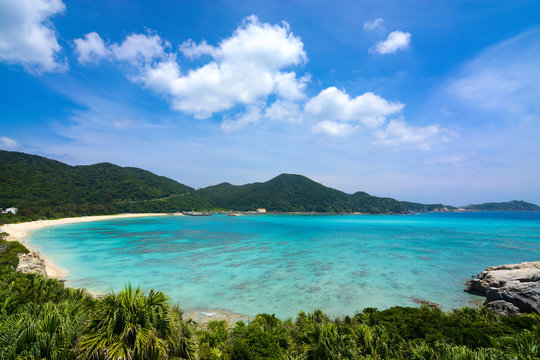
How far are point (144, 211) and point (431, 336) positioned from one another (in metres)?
149

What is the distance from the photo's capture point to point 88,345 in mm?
5477

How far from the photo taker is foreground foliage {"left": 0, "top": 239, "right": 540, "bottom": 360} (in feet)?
18.5

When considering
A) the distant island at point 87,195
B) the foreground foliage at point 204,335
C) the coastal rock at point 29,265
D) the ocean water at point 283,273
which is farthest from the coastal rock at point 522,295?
the distant island at point 87,195

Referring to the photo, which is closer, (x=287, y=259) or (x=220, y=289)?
(x=220, y=289)

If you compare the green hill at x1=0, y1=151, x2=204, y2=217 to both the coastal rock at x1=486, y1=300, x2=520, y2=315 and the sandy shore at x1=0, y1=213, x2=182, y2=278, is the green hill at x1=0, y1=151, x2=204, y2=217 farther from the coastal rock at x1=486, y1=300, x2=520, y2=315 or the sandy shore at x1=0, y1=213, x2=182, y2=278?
the coastal rock at x1=486, y1=300, x2=520, y2=315

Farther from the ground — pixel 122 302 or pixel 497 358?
pixel 122 302

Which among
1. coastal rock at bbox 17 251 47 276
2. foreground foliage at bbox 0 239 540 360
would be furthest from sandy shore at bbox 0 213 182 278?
foreground foliage at bbox 0 239 540 360

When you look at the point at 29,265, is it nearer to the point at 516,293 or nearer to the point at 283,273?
the point at 283,273

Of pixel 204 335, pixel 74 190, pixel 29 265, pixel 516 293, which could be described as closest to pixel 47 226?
pixel 74 190

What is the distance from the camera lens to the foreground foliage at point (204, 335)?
564 cm

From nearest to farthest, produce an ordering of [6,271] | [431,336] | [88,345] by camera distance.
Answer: [88,345]
[431,336]
[6,271]

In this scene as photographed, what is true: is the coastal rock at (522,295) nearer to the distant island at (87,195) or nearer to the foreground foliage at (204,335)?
the foreground foliage at (204,335)

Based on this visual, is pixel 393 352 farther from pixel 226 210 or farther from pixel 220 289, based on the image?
pixel 226 210

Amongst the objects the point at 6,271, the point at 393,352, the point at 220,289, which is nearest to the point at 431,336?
the point at 393,352
